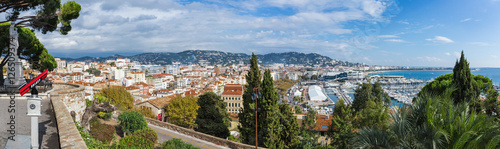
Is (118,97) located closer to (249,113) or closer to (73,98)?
(73,98)

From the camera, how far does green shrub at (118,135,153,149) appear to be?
870cm

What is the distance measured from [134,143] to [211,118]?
8512 millimetres

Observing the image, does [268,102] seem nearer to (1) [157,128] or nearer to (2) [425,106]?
(1) [157,128]

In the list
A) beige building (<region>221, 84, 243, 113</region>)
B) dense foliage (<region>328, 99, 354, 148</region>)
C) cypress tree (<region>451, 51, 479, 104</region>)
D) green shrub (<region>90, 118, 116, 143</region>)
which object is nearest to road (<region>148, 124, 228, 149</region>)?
green shrub (<region>90, 118, 116, 143</region>)

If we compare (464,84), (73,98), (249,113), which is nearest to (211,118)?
(249,113)

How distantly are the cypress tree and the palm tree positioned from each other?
9474mm

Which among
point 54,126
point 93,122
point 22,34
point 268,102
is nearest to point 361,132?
point 54,126

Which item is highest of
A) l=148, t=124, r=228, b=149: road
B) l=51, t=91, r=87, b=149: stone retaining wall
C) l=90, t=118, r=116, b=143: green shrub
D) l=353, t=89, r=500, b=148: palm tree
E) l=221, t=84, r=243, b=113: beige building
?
l=353, t=89, r=500, b=148: palm tree

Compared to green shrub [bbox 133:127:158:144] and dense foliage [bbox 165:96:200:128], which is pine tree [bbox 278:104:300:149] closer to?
green shrub [bbox 133:127:158:144]

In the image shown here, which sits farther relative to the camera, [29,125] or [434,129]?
[29,125]

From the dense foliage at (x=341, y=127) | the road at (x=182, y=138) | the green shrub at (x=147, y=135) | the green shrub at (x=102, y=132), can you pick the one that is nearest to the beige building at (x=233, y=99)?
the dense foliage at (x=341, y=127)

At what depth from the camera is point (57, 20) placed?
10.4 meters

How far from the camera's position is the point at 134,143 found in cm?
911

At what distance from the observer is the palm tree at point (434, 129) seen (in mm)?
3477
